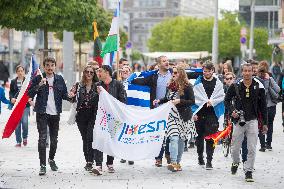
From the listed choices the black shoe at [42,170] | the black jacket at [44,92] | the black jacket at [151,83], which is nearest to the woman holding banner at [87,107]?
the black jacket at [44,92]

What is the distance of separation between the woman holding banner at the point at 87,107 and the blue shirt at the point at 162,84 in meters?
1.30

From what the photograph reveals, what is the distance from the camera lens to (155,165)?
46.5ft

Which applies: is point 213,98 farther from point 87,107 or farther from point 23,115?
point 23,115

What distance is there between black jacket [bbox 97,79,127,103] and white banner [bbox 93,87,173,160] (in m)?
0.19

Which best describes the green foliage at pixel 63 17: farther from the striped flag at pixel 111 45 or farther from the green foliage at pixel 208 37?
the green foliage at pixel 208 37

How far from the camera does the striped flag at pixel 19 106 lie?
515 inches

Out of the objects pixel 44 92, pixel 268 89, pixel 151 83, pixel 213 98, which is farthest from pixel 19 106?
pixel 268 89

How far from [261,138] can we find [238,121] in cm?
426

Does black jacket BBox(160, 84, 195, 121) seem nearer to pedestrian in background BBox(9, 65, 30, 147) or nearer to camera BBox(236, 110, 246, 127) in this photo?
camera BBox(236, 110, 246, 127)

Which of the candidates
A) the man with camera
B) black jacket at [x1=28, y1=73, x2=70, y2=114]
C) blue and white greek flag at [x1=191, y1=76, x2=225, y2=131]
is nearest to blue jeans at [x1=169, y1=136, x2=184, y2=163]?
blue and white greek flag at [x1=191, y1=76, x2=225, y2=131]

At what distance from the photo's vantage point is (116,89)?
13.5 m

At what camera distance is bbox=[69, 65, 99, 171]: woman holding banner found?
13109 millimetres

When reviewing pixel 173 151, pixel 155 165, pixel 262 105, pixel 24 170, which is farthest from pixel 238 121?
pixel 24 170

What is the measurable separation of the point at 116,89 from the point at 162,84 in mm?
930
